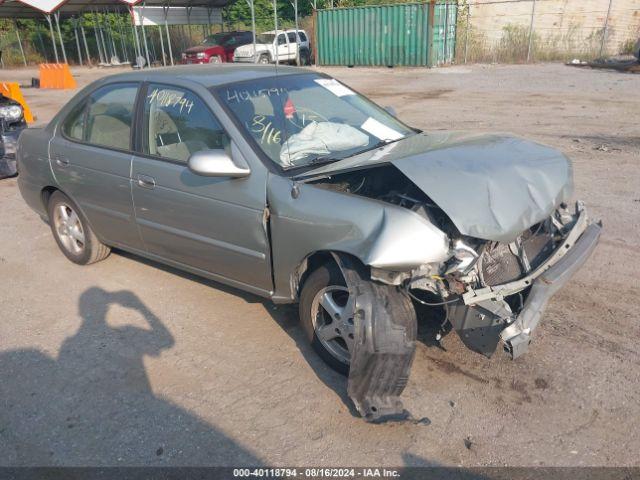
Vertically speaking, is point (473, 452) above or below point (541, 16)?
below

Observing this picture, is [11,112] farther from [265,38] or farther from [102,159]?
[265,38]

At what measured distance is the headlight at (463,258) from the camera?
298 cm

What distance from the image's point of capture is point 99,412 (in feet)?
10.5

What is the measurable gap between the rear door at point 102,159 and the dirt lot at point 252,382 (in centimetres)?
59

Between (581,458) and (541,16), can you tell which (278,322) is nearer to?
(581,458)

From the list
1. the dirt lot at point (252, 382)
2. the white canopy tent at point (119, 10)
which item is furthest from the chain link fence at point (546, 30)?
the dirt lot at point (252, 382)

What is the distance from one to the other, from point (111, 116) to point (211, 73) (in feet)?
3.17

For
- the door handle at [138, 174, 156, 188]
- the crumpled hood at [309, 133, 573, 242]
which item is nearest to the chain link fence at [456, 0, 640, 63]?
the crumpled hood at [309, 133, 573, 242]

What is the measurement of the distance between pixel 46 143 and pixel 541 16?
2954cm

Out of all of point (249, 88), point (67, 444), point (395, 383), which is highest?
point (249, 88)

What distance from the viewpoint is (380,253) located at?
286 cm

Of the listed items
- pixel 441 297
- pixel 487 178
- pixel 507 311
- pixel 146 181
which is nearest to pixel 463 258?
pixel 441 297

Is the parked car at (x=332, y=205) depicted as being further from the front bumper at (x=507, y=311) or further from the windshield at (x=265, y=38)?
the windshield at (x=265, y=38)

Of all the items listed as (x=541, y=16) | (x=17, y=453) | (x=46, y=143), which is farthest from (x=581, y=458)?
(x=541, y=16)
